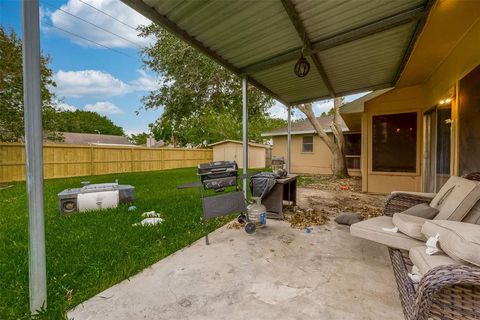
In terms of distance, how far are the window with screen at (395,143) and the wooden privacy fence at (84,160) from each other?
11191mm

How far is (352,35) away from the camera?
3.19 m

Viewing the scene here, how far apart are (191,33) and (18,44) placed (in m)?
9.89

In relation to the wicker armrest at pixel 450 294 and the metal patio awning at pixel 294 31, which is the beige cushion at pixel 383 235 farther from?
the metal patio awning at pixel 294 31

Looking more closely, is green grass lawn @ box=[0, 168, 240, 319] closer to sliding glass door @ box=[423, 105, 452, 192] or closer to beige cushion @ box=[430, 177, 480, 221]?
beige cushion @ box=[430, 177, 480, 221]

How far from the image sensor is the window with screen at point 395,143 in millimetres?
6090

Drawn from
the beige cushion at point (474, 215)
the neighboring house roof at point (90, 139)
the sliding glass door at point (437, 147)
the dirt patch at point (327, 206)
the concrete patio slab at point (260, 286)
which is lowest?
the concrete patio slab at point (260, 286)

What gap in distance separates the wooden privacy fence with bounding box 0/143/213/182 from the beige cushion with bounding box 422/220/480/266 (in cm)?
1100

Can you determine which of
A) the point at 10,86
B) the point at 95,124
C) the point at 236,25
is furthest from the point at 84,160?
the point at 95,124

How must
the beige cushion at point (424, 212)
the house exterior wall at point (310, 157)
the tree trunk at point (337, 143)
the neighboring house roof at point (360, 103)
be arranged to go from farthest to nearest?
the house exterior wall at point (310, 157)
the tree trunk at point (337, 143)
the neighboring house roof at point (360, 103)
the beige cushion at point (424, 212)

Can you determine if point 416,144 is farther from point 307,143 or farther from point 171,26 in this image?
point 307,143

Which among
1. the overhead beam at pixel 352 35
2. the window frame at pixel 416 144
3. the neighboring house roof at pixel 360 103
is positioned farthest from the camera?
the neighboring house roof at pixel 360 103

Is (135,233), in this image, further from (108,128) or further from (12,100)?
(108,128)

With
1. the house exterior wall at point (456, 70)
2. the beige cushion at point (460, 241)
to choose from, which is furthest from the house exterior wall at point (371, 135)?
the beige cushion at point (460, 241)

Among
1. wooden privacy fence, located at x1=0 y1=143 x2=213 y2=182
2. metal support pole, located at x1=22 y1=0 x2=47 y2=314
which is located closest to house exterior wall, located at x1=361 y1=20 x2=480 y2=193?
metal support pole, located at x1=22 y1=0 x2=47 y2=314
